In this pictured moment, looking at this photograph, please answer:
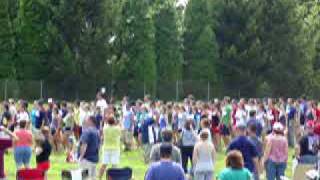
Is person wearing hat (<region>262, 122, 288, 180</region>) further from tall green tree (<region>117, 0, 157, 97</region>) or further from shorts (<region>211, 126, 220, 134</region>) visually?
tall green tree (<region>117, 0, 157, 97</region>)

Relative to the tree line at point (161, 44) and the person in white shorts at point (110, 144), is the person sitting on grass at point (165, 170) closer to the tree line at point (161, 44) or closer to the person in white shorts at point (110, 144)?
the person in white shorts at point (110, 144)

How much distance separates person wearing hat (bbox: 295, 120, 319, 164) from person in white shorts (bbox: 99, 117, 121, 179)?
4901mm

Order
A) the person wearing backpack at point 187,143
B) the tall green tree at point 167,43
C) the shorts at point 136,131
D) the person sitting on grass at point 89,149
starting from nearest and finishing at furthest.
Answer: the person sitting on grass at point 89,149 < the person wearing backpack at point 187,143 < the shorts at point 136,131 < the tall green tree at point 167,43

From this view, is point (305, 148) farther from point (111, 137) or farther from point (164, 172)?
point (164, 172)


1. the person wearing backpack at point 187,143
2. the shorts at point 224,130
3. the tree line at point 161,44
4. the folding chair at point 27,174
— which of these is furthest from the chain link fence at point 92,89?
the folding chair at point 27,174

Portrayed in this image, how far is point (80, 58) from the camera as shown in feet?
201

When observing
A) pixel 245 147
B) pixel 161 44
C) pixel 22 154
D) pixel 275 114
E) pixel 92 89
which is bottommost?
pixel 22 154

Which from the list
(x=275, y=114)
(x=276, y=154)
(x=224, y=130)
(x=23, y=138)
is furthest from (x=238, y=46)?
(x=276, y=154)

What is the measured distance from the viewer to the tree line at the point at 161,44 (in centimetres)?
6057

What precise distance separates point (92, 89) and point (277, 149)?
42.3 metres

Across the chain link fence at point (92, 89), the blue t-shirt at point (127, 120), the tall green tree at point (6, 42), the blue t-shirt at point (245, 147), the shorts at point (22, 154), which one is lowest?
the shorts at point (22, 154)

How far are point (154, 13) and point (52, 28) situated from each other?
34.7 feet

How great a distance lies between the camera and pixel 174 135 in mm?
30641

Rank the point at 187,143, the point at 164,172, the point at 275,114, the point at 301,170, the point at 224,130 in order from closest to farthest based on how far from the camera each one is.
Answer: the point at 164,172
the point at 301,170
the point at 187,143
the point at 224,130
the point at 275,114
